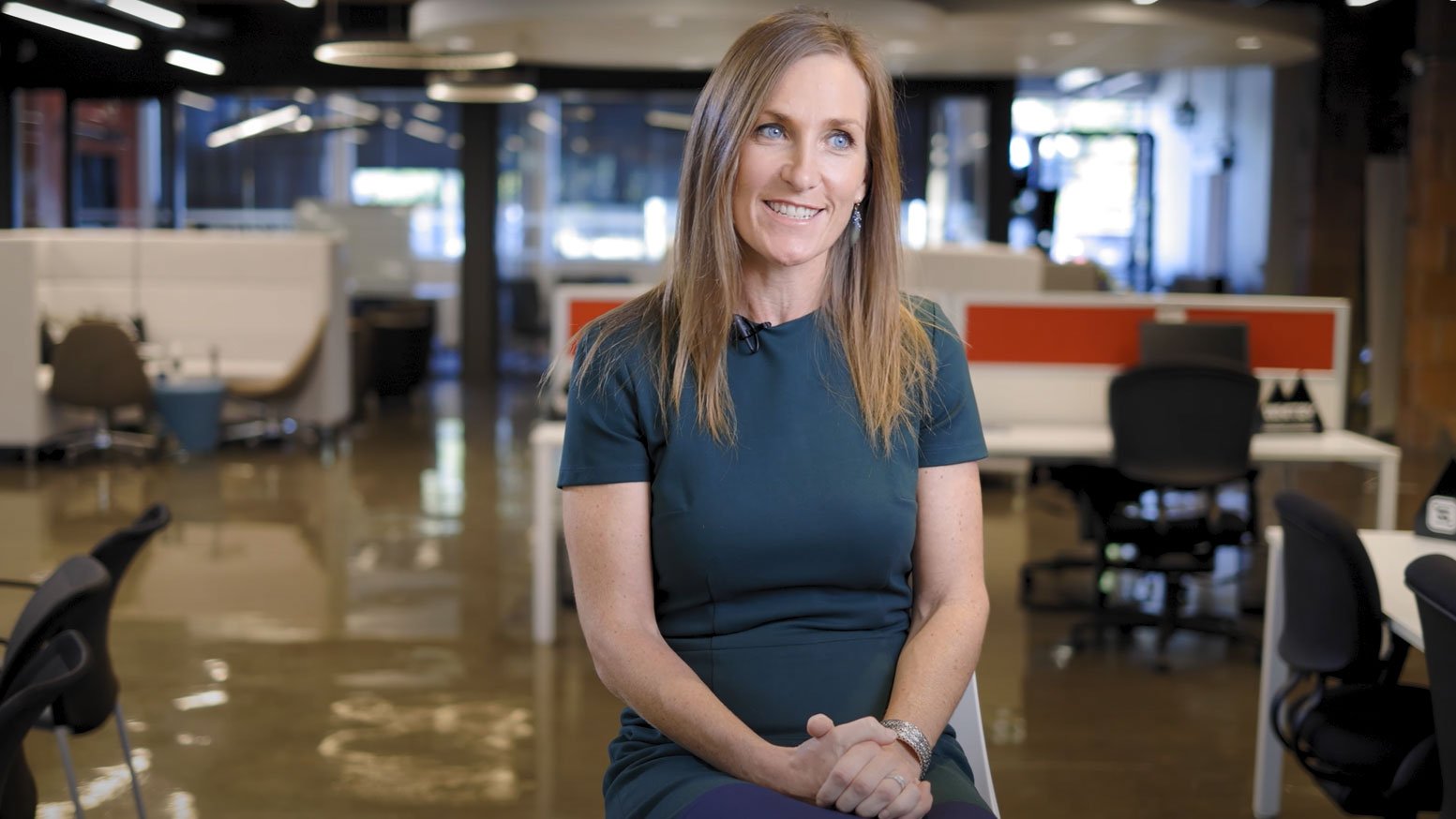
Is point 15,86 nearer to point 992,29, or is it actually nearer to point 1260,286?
point 992,29

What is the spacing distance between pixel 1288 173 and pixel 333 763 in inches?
484

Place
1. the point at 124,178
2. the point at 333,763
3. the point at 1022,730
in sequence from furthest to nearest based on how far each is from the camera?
the point at 124,178 → the point at 1022,730 → the point at 333,763

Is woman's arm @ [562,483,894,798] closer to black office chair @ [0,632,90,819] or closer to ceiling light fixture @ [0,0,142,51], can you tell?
black office chair @ [0,632,90,819]

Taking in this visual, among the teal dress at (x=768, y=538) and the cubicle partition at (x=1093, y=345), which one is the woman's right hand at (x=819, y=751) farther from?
the cubicle partition at (x=1093, y=345)

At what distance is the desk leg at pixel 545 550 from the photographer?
475 cm

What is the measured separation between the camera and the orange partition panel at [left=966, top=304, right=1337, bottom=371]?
5.60m

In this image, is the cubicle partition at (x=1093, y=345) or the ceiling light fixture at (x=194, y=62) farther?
the ceiling light fixture at (x=194, y=62)

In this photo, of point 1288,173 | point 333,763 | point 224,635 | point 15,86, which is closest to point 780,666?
point 333,763

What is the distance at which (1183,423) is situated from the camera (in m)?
4.62

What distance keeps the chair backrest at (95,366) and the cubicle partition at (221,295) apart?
1.18 meters

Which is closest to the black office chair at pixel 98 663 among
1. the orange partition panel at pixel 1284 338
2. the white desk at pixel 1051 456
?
the white desk at pixel 1051 456

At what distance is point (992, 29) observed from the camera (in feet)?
34.8

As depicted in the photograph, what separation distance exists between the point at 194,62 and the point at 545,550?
1020 cm

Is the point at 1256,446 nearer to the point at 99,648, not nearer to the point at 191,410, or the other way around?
the point at 99,648
